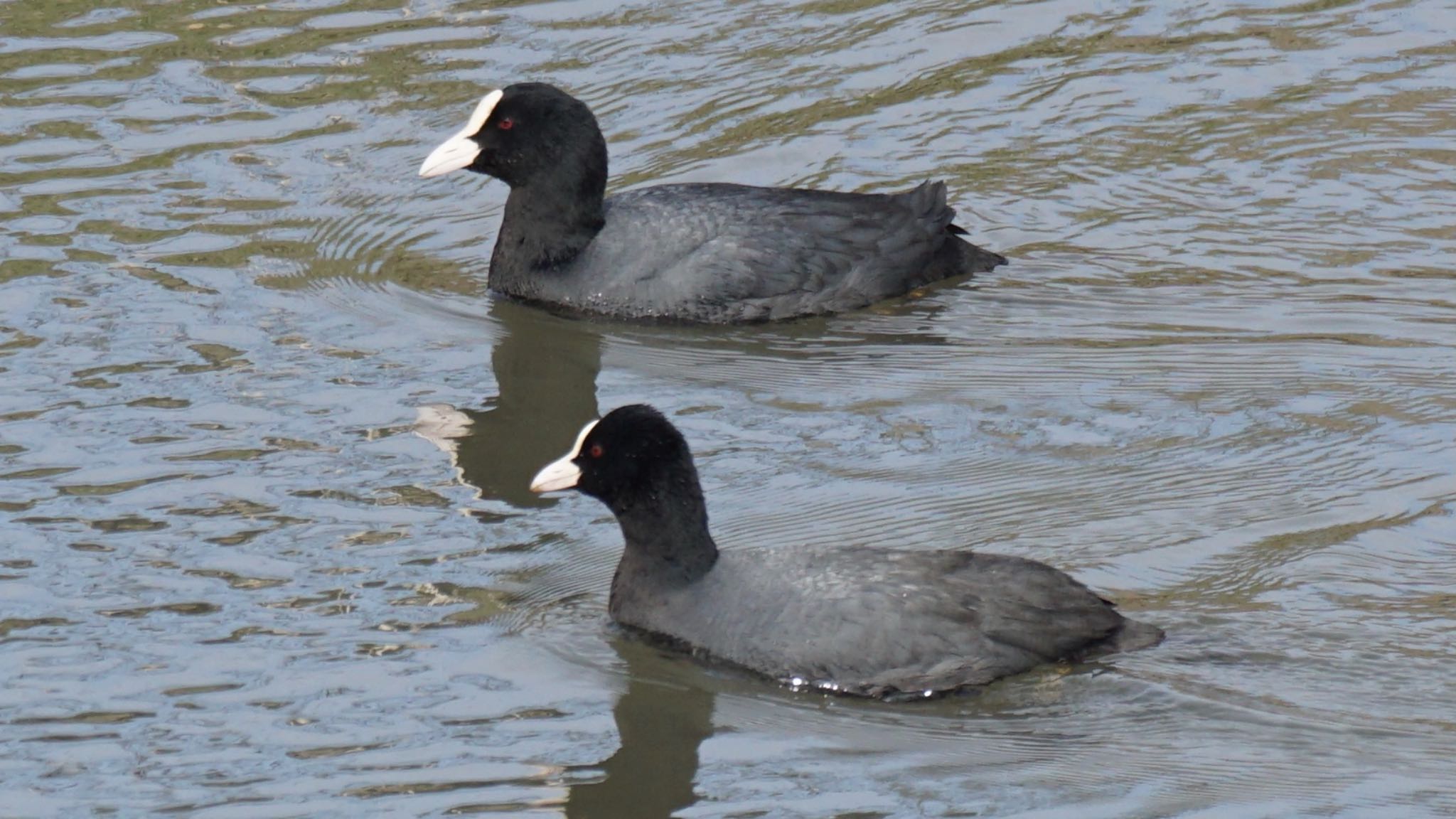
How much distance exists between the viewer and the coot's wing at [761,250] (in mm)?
9508

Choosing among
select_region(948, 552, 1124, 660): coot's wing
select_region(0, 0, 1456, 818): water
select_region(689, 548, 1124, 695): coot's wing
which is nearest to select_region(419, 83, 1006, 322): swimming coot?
select_region(0, 0, 1456, 818): water

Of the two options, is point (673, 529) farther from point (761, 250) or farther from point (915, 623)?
point (761, 250)

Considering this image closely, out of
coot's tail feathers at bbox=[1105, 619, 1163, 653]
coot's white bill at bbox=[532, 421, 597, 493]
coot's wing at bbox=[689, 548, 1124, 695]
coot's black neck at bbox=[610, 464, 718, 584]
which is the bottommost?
coot's tail feathers at bbox=[1105, 619, 1163, 653]

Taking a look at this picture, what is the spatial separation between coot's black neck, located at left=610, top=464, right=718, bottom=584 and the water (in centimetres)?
28

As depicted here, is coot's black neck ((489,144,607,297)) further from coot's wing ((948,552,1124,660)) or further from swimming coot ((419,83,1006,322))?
coot's wing ((948,552,1124,660))

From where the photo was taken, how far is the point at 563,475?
271 inches

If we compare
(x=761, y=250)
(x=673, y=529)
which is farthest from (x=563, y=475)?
(x=761, y=250)

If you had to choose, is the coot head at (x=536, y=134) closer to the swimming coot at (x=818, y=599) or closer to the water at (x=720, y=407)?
the water at (x=720, y=407)

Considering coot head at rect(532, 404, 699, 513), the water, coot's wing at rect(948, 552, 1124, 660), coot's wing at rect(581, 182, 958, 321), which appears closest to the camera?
the water

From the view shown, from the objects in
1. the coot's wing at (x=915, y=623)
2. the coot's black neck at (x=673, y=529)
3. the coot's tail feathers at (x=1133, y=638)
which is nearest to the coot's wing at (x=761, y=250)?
the coot's black neck at (x=673, y=529)

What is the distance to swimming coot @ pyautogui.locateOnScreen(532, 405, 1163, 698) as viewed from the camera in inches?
255

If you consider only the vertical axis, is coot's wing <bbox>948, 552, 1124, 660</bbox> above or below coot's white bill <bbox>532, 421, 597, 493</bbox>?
below

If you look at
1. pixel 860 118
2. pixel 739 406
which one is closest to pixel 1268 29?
pixel 860 118

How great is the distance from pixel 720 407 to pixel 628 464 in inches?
69.9
